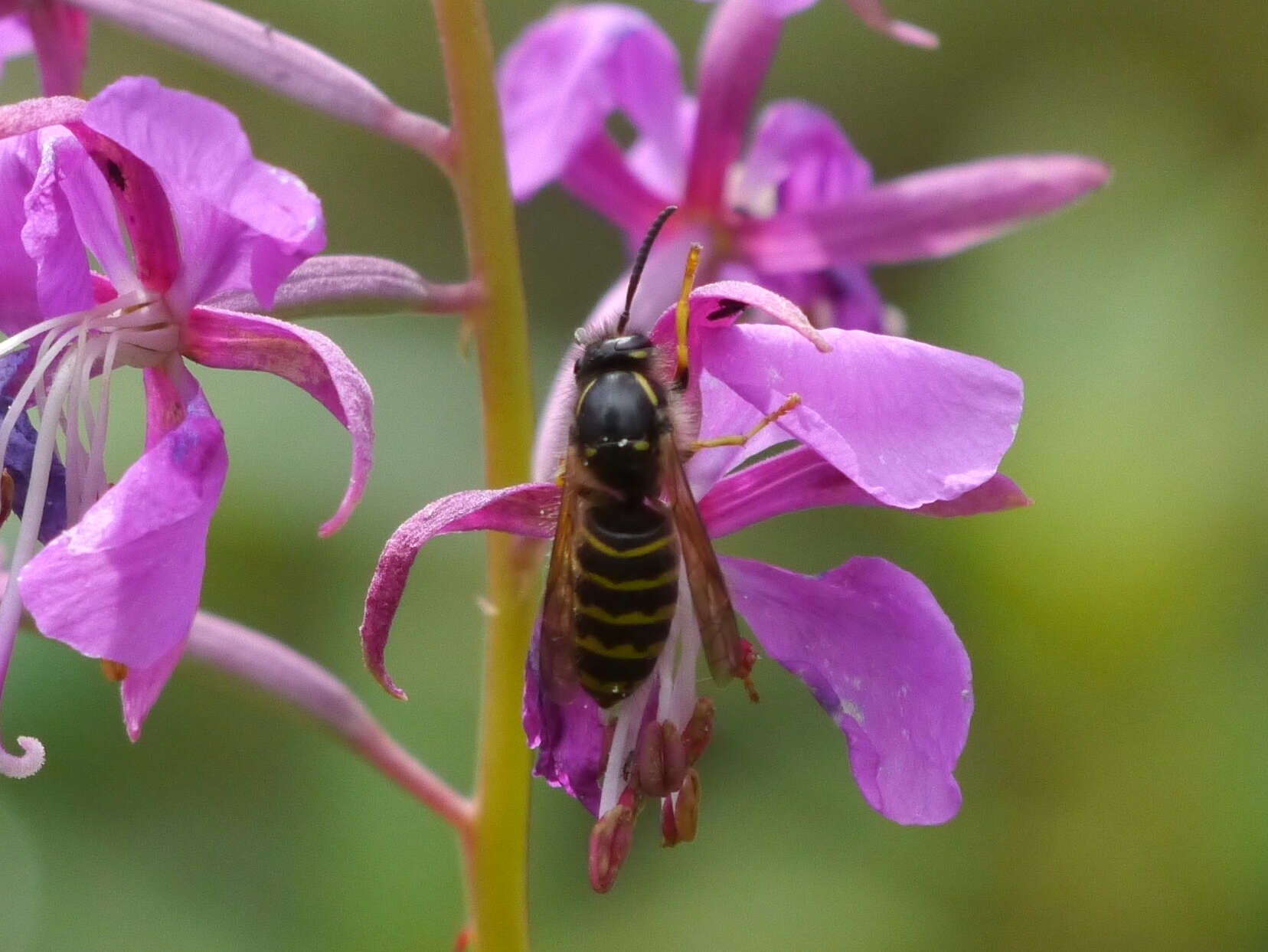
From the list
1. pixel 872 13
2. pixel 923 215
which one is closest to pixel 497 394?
pixel 872 13

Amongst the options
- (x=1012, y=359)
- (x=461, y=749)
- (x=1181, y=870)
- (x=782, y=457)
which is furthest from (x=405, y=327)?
(x=782, y=457)

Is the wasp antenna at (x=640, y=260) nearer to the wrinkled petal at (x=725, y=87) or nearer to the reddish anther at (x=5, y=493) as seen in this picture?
the reddish anther at (x=5, y=493)

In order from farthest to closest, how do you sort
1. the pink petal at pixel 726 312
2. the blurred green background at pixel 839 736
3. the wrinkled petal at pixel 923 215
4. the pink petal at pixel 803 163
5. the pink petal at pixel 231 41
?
1. the blurred green background at pixel 839 736
2. the pink petal at pixel 803 163
3. the wrinkled petal at pixel 923 215
4. the pink petal at pixel 231 41
5. the pink petal at pixel 726 312

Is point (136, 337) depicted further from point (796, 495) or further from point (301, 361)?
point (796, 495)

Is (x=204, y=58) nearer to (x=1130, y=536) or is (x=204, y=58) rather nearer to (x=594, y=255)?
(x=1130, y=536)

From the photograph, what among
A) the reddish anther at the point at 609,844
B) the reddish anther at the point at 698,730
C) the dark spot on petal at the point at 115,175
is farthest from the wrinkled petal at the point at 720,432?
the dark spot on petal at the point at 115,175

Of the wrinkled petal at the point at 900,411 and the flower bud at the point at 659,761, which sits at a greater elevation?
the wrinkled petal at the point at 900,411

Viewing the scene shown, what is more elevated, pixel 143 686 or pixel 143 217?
pixel 143 217
